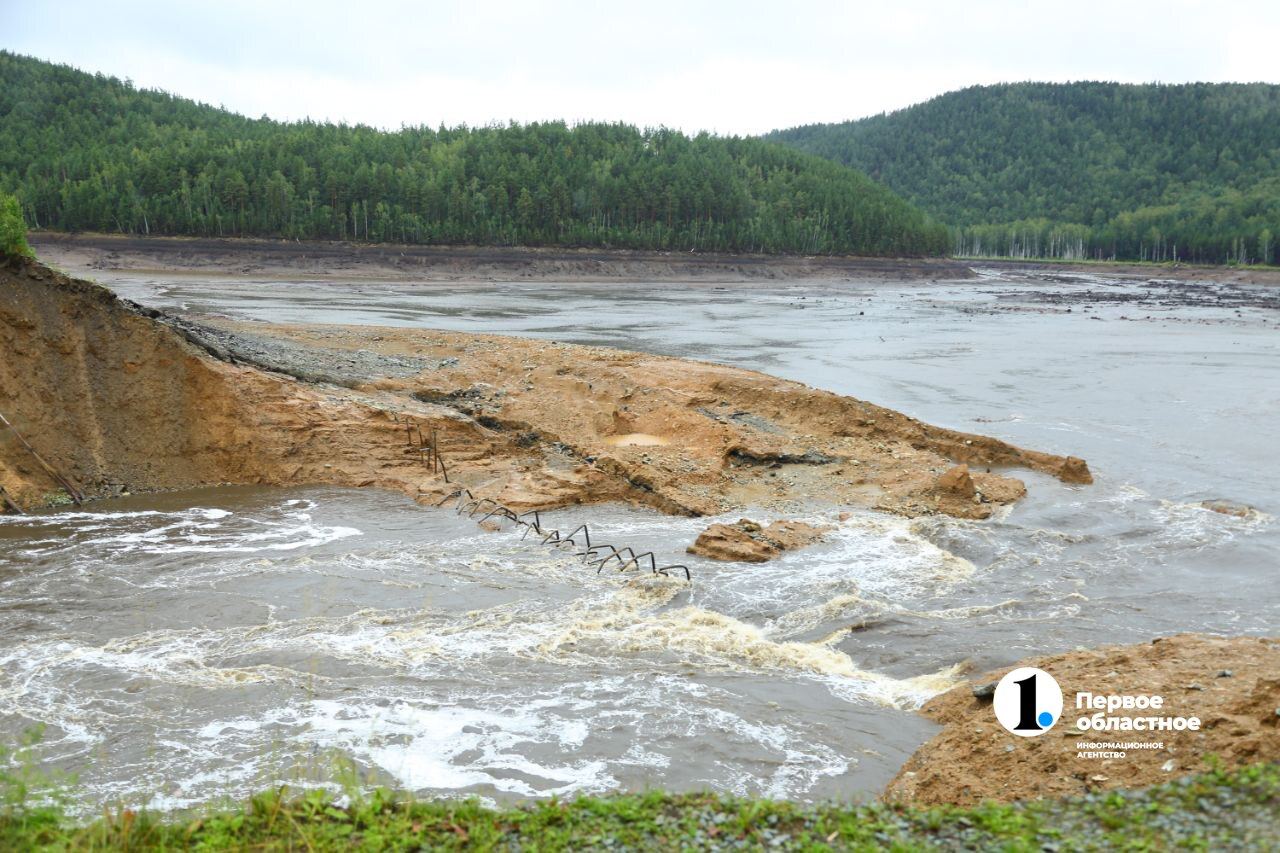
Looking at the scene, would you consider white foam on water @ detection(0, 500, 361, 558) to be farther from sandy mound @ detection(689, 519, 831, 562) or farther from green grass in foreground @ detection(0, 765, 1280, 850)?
green grass in foreground @ detection(0, 765, 1280, 850)

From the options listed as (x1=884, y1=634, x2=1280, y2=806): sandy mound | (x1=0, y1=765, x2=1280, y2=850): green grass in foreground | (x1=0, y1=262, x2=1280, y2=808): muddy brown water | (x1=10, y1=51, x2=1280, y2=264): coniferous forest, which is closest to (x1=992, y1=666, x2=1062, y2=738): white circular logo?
(x1=884, y1=634, x2=1280, y2=806): sandy mound

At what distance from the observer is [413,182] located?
104 m

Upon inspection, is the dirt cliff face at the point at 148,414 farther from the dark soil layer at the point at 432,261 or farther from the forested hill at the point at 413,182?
the forested hill at the point at 413,182

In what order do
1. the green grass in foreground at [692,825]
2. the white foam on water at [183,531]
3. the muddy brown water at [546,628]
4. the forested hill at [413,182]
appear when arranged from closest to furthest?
the green grass in foreground at [692,825] < the muddy brown water at [546,628] < the white foam on water at [183,531] < the forested hill at [413,182]

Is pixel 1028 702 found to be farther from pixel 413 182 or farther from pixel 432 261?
pixel 413 182

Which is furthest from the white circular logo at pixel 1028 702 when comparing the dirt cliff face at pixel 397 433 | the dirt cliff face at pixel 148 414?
the dirt cliff face at pixel 148 414

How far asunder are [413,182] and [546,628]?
325ft

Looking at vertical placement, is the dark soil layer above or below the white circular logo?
above

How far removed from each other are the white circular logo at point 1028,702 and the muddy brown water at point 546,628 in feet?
2.98

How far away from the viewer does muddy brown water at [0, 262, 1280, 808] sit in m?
8.27

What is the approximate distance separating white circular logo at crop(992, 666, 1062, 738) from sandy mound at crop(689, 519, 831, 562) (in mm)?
5605

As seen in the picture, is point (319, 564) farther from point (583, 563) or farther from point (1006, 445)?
point (1006, 445)

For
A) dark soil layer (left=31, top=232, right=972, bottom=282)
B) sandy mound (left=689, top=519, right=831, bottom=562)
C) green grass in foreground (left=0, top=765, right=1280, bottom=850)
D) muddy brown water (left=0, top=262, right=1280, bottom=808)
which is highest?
dark soil layer (left=31, top=232, right=972, bottom=282)

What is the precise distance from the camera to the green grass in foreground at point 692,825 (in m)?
5.89
